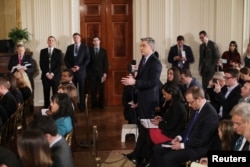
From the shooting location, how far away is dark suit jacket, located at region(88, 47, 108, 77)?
952 centimetres

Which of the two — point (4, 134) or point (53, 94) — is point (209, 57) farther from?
point (4, 134)

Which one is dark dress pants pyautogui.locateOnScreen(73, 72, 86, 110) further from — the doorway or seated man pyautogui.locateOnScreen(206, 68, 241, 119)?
seated man pyautogui.locateOnScreen(206, 68, 241, 119)

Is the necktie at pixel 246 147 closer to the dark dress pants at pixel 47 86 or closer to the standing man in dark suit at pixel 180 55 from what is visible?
the standing man in dark suit at pixel 180 55

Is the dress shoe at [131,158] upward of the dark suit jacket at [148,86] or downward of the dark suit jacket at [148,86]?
downward

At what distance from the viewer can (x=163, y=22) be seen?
9.99 m

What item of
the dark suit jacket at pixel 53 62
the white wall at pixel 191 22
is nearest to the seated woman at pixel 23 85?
the dark suit jacket at pixel 53 62

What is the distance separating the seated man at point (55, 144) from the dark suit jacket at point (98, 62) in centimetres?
594

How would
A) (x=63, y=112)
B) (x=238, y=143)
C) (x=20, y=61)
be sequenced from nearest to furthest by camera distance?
(x=238, y=143), (x=63, y=112), (x=20, y=61)

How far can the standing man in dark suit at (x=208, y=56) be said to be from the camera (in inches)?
382

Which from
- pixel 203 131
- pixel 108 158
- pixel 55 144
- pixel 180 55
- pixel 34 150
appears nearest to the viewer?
pixel 34 150

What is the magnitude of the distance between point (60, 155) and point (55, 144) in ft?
0.41

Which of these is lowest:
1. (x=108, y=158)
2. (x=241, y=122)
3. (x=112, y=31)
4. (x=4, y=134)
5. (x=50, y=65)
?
(x=108, y=158)

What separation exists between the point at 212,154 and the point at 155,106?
2.64m

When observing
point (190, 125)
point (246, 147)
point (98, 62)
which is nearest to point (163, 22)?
point (98, 62)
